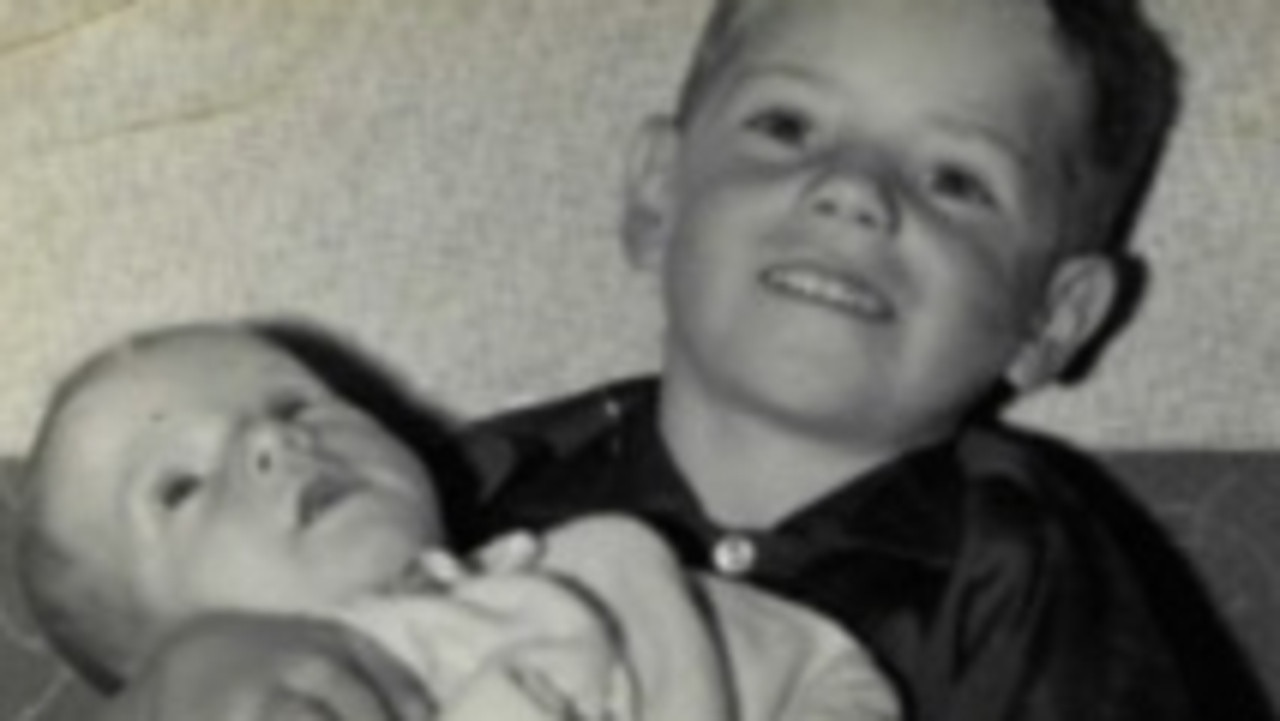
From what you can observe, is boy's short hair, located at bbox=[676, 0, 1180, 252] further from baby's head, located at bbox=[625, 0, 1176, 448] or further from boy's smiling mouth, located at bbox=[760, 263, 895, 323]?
boy's smiling mouth, located at bbox=[760, 263, 895, 323]

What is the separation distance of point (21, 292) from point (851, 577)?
1.63 feet

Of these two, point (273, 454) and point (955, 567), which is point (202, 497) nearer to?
point (273, 454)

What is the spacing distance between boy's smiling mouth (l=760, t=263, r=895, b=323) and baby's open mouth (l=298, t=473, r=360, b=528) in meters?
0.22

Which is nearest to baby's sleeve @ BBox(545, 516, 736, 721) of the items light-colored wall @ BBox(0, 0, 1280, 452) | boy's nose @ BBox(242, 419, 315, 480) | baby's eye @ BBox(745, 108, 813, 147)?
boy's nose @ BBox(242, 419, 315, 480)

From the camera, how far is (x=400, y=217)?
4.51 feet

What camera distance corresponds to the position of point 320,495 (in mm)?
1026

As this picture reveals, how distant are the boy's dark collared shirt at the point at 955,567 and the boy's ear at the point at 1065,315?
1.5 inches

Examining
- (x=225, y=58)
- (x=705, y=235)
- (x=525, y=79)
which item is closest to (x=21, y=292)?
(x=225, y=58)

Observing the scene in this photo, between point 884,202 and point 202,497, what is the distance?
1.03ft

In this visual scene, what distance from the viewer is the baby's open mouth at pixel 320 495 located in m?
1.02

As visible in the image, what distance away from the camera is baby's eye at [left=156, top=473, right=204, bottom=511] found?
1.04m

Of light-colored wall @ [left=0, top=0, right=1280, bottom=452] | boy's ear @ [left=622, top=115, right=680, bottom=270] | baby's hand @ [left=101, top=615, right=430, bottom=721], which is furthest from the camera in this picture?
light-colored wall @ [left=0, top=0, right=1280, bottom=452]

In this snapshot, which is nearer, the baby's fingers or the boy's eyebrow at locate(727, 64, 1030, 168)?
the baby's fingers

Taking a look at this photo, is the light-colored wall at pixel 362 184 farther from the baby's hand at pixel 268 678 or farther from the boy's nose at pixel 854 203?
the baby's hand at pixel 268 678
